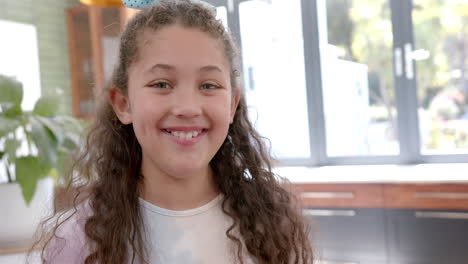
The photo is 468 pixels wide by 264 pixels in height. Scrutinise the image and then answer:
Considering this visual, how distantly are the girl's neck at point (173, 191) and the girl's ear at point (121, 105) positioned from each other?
125 mm

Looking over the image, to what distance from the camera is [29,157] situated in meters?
1.35

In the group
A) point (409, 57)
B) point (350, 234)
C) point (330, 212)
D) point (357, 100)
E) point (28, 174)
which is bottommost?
point (350, 234)

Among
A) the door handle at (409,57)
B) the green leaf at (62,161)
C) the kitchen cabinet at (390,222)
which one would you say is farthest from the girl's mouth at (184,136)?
the door handle at (409,57)

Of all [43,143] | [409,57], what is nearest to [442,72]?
[409,57]

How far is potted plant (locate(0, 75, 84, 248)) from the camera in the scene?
124cm

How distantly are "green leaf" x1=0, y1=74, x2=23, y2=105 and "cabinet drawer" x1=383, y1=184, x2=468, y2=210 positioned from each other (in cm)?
203

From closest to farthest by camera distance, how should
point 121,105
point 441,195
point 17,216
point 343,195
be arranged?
point 121,105
point 17,216
point 441,195
point 343,195

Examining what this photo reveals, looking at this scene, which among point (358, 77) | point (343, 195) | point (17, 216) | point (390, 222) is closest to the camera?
point (17, 216)

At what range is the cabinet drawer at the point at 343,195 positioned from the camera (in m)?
2.63

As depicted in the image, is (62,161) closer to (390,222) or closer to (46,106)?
(46,106)

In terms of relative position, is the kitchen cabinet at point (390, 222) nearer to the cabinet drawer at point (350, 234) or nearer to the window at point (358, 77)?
the cabinet drawer at point (350, 234)

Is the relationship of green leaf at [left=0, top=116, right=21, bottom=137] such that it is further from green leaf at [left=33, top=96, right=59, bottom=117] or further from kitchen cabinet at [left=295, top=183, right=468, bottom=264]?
kitchen cabinet at [left=295, top=183, right=468, bottom=264]

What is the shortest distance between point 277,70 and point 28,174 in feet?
8.63

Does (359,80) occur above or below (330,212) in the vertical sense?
above
